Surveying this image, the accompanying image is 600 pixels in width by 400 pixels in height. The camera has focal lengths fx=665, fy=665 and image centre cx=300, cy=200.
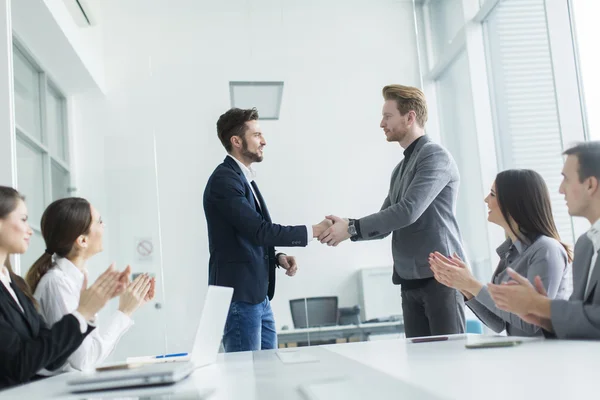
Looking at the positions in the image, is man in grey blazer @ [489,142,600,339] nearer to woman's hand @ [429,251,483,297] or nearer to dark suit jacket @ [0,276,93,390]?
woman's hand @ [429,251,483,297]

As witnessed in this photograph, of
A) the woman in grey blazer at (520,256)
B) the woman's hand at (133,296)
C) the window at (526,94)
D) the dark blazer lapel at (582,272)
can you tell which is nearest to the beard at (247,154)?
the woman in grey blazer at (520,256)

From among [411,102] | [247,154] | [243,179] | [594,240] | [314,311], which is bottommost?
[314,311]

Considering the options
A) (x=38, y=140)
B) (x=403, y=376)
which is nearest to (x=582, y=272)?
A: (x=403, y=376)

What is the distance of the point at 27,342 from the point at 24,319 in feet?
0.44

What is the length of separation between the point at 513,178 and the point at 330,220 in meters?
1.32

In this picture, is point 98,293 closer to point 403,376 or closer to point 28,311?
point 28,311

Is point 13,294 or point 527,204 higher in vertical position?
point 527,204

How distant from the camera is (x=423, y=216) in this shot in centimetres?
301

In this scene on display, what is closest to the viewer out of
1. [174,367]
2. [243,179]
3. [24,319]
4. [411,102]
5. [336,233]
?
[174,367]

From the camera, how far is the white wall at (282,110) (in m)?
4.41

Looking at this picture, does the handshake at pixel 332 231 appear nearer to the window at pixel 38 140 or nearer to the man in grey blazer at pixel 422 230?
the man in grey blazer at pixel 422 230

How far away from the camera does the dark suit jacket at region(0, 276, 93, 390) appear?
1528 mm

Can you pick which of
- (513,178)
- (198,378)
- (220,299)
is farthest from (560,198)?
(198,378)

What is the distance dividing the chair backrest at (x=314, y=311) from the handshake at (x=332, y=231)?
96cm
